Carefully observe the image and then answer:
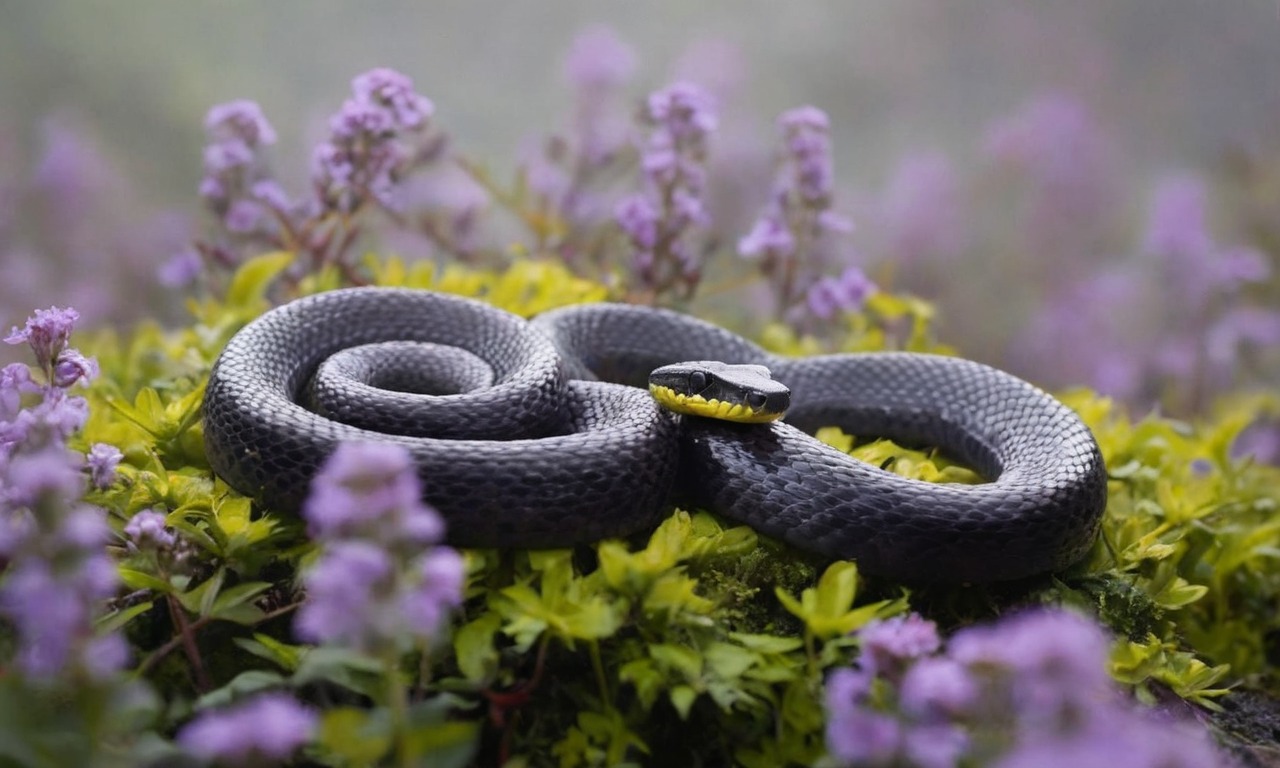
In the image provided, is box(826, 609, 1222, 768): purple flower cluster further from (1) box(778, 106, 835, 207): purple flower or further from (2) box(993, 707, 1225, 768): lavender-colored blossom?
(1) box(778, 106, 835, 207): purple flower

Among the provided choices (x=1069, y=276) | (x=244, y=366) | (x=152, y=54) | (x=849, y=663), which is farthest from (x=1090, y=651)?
(x=152, y=54)

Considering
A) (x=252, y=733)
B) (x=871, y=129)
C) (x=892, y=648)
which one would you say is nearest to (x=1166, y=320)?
(x=871, y=129)

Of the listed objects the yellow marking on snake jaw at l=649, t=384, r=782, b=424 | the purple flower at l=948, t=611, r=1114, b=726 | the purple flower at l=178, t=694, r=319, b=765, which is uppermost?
the purple flower at l=948, t=611, r=1114, b=726

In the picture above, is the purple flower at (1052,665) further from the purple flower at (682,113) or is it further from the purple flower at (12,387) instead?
the purple flower at (682,113)

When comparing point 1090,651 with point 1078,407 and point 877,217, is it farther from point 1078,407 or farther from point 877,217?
point 877,217

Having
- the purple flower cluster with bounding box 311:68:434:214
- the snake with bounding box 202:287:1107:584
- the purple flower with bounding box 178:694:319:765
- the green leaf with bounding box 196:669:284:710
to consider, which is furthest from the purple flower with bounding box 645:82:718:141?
the purple flower with bounding box 178:694:319:765

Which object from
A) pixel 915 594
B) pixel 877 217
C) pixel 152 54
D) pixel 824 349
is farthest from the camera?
pixel 152 54

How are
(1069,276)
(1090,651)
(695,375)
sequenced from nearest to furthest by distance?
(1090,651)
(695,375)
(1069,276)
